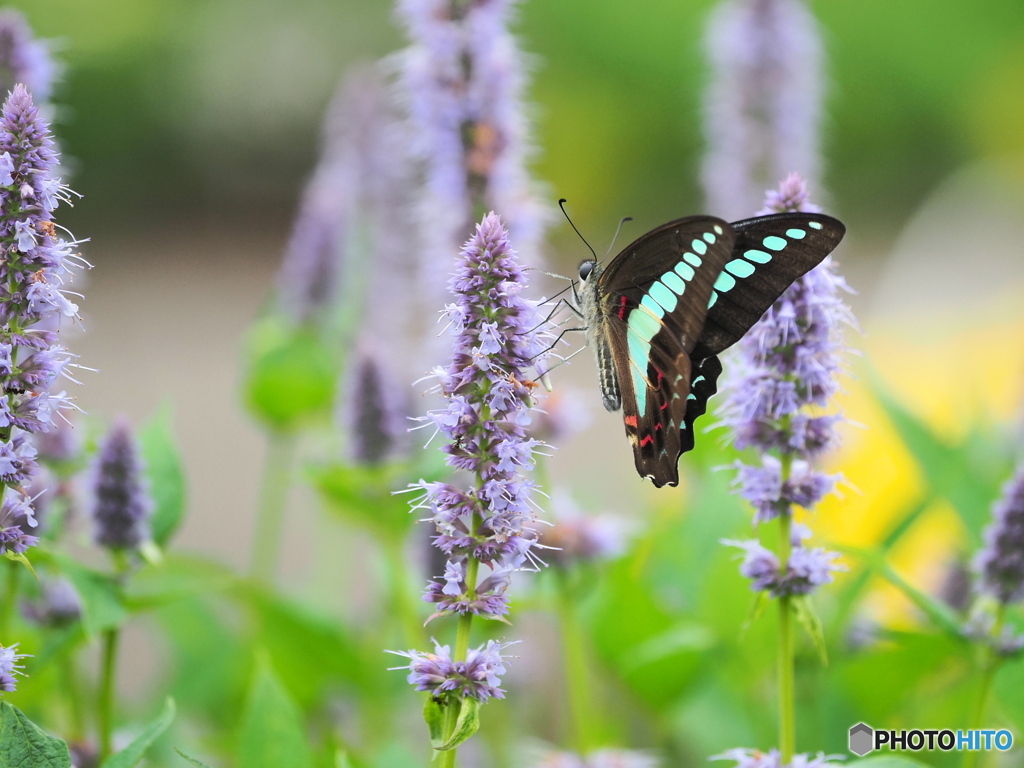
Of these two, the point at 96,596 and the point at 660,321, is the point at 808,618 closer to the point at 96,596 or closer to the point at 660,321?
the point at 660,321

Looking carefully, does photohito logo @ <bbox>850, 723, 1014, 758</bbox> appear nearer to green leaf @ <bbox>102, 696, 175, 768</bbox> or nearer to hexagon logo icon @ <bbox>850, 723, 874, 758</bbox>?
hexagon logo icon @ <bbox>850, 723, 874, 758</bbox>

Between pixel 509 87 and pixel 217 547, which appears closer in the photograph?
pixel 509 87

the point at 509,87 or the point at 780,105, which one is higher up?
the point at 780,105

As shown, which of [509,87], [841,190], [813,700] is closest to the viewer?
[813,700]

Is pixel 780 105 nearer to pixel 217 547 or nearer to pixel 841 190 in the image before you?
pixel 217 547

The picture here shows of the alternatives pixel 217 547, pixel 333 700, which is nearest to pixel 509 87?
pixel 333 700
